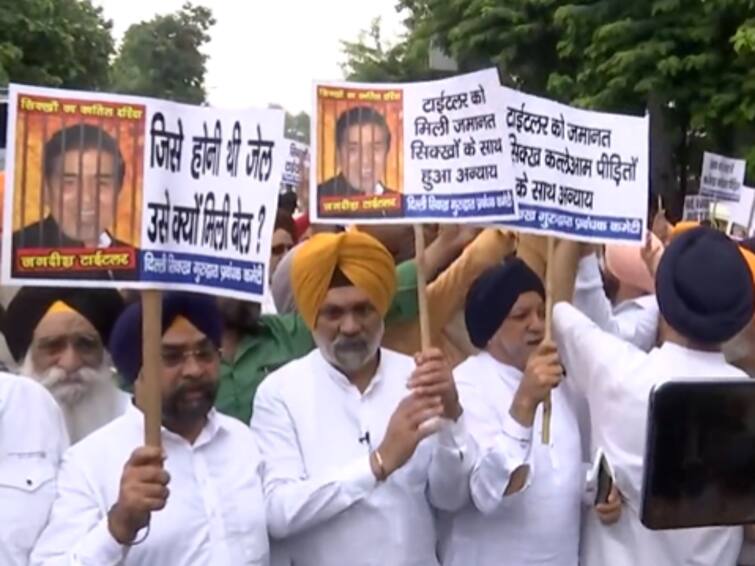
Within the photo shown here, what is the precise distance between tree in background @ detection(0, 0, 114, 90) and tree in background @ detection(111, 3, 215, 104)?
12.1 ft

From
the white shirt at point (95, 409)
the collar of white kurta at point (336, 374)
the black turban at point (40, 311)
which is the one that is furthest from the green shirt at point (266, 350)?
the collar of white kurta at point (336, 374)

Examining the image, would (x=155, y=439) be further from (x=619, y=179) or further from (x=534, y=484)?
(x=619, y=179)

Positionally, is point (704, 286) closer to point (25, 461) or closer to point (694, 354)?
point (694, 354)

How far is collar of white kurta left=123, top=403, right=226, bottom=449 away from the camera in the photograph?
355 centimetres

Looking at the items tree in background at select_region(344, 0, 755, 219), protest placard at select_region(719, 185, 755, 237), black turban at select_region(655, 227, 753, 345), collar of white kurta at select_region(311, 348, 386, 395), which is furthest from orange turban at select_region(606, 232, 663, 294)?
tree in background at select_region(344, 0, 755, 219)

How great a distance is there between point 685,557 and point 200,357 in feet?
4.46

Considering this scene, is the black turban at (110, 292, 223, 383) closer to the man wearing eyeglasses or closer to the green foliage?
the man wearing eyeglasses

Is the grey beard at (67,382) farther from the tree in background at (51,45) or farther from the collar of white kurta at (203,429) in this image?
the tree in background at (51,45)

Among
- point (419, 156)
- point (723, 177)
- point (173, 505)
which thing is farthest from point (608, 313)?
point (723, 177)

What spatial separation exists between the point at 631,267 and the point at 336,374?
7.27 feet

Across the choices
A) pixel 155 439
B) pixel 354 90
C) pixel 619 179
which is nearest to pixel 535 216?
pixel 619 179

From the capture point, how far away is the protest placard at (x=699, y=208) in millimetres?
9955

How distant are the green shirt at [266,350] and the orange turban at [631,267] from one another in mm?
1111

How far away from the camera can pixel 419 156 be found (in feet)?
12.5
